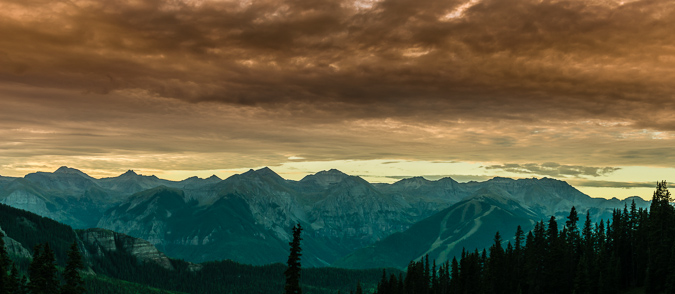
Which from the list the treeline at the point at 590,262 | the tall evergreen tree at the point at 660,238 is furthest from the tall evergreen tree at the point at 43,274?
the tall evergreen tree at the point at 660,238

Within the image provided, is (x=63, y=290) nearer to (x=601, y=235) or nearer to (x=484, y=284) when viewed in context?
(x=484, y=284)

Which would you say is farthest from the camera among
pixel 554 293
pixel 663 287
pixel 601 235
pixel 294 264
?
pixel 601 235

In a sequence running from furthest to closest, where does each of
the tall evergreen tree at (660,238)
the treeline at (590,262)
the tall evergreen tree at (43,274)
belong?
the treeline at (590,262) < the tall evergreen tree at (660,238) < the tall evergreen tree at (43,274)

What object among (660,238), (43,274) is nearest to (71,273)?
(43,274)

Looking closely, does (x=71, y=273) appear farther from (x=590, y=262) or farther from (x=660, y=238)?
(x=660, y=238)

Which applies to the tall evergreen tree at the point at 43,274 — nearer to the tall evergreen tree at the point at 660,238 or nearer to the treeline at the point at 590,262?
the treeline at the point at 590,262

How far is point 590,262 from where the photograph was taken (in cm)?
14312

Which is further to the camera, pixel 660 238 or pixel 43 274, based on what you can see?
pixel 660 238

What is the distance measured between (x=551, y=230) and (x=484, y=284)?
926 inches

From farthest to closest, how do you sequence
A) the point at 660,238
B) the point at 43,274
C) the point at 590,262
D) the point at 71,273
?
the point at 590,262 < the point at 660,238 < the point at 43,274 < the point at 71,273

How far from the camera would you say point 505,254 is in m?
170

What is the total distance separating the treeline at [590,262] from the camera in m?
131

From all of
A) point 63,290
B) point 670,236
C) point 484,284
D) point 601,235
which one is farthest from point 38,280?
point 601,235

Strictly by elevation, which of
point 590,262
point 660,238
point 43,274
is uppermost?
point 660,238
